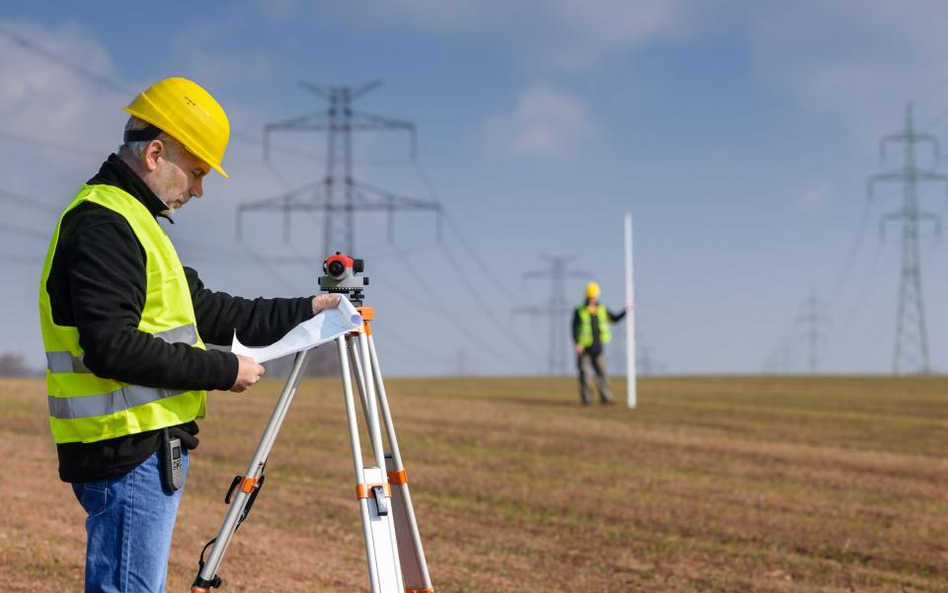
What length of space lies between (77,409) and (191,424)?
0.37m

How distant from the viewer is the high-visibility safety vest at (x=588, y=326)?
74.6ft

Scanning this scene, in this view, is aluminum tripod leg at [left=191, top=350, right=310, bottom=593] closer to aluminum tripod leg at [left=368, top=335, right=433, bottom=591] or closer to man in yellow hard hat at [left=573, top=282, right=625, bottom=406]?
aluminum tripod leg at [left=368, top=335, right=433, bottom=591]

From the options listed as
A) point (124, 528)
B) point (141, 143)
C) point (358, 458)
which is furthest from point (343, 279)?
point (124, 528)

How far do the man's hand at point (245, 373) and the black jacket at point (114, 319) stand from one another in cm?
3

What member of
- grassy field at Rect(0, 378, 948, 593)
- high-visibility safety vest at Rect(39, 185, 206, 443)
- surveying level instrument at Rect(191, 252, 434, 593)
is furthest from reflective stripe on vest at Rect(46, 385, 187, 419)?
grassy field at Rect(0, 378, 948, 593)

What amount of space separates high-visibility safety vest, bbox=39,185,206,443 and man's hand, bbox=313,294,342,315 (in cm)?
71

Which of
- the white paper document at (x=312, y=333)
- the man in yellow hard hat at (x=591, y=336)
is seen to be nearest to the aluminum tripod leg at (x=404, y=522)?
the white paper document at (x=312, y=333)

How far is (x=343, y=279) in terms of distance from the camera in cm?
400

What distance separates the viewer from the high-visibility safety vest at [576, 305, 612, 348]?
74.6ft

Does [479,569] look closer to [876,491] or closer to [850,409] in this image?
[876,491]

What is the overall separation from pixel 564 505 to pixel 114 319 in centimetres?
760

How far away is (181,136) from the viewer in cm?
342

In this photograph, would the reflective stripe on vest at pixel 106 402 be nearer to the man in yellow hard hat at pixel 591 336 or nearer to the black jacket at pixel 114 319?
the black jacket at pixel 114 319

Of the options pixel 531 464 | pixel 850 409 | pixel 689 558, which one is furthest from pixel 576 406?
pixel 689 558
